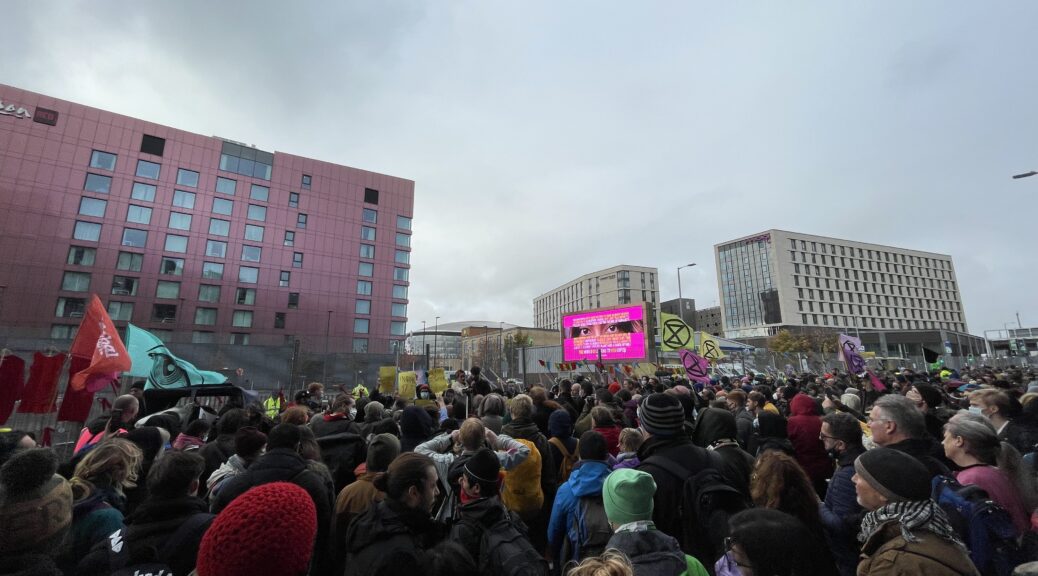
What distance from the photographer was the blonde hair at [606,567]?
1.79 meters

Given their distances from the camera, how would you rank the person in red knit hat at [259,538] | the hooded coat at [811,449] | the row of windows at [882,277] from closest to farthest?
1. the person in red knit hat at [259,538]
2. the hooded coat at [811,449]
3. the row of windows at [882,277]

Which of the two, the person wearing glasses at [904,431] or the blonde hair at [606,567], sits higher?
the person wearing glasses at [904,431]

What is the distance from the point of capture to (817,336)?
71.1 metres

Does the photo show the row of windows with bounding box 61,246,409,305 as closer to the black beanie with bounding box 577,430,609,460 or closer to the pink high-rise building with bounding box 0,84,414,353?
the pink high-rise building with bounding box 0,84,414,353

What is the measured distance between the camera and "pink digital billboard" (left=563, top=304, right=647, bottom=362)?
2778cm

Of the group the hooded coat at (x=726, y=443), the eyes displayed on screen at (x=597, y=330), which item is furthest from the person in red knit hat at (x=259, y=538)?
the eyes displayed on screen at (x=597, y=330)

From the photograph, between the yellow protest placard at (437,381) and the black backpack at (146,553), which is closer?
the black backpack at (146,553)

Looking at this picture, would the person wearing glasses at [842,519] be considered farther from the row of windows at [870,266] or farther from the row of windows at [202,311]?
the row of windows at [870,266]

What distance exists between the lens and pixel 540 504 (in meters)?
4.58

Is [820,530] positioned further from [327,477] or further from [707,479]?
[327,477]

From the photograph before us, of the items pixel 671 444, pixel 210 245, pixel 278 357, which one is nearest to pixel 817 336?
pixel 278 357

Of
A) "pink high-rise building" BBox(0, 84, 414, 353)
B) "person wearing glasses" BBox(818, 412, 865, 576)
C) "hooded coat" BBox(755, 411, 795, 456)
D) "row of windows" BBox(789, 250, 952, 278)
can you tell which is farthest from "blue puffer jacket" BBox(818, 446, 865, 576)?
"row of windows" BBox(789, 250, 952, 278)

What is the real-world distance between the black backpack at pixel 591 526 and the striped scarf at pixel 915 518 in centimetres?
177

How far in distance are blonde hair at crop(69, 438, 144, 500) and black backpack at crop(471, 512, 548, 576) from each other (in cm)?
275
